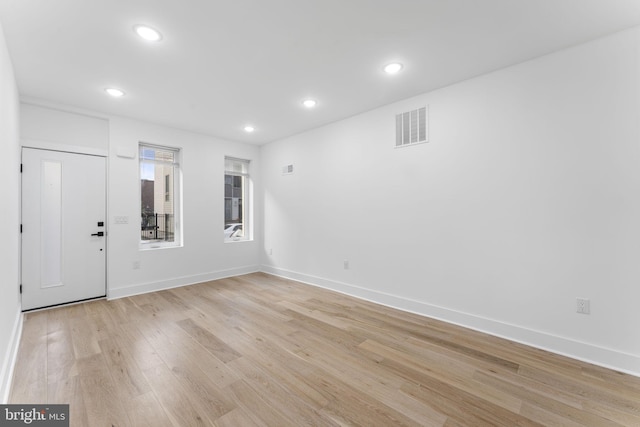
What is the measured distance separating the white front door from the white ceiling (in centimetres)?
90

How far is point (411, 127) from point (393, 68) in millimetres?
886

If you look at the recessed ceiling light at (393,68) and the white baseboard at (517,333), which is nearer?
the white baseboard at (517,333)

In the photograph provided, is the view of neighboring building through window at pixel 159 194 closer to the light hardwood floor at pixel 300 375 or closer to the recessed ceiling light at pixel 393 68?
the light hardwood floor at pixel 300 375

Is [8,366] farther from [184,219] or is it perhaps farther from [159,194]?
[159,194]

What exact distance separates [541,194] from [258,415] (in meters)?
2.99

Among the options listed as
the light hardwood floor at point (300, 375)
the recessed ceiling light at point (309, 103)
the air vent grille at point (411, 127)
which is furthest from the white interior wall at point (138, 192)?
the air vent grille at point (411, 127)

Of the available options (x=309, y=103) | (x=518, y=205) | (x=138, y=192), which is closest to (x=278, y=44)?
(x=309, y=103)

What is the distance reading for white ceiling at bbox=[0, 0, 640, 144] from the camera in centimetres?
197

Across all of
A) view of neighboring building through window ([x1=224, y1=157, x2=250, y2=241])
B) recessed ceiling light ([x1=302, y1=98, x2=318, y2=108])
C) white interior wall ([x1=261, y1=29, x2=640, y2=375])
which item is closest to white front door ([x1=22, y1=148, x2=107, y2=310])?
view of neighboring building through window ([x1=224, y1=157, x2=250, y2=241])

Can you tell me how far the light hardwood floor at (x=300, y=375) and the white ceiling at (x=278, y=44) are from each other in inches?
107

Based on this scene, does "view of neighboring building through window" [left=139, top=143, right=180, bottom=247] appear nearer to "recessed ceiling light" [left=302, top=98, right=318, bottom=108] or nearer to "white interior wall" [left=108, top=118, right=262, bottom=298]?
"white interior wall" [left=108, top=118, right=262, bottom=298]

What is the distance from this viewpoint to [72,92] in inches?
129

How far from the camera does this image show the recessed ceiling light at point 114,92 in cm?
321

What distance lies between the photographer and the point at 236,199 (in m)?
5.71
